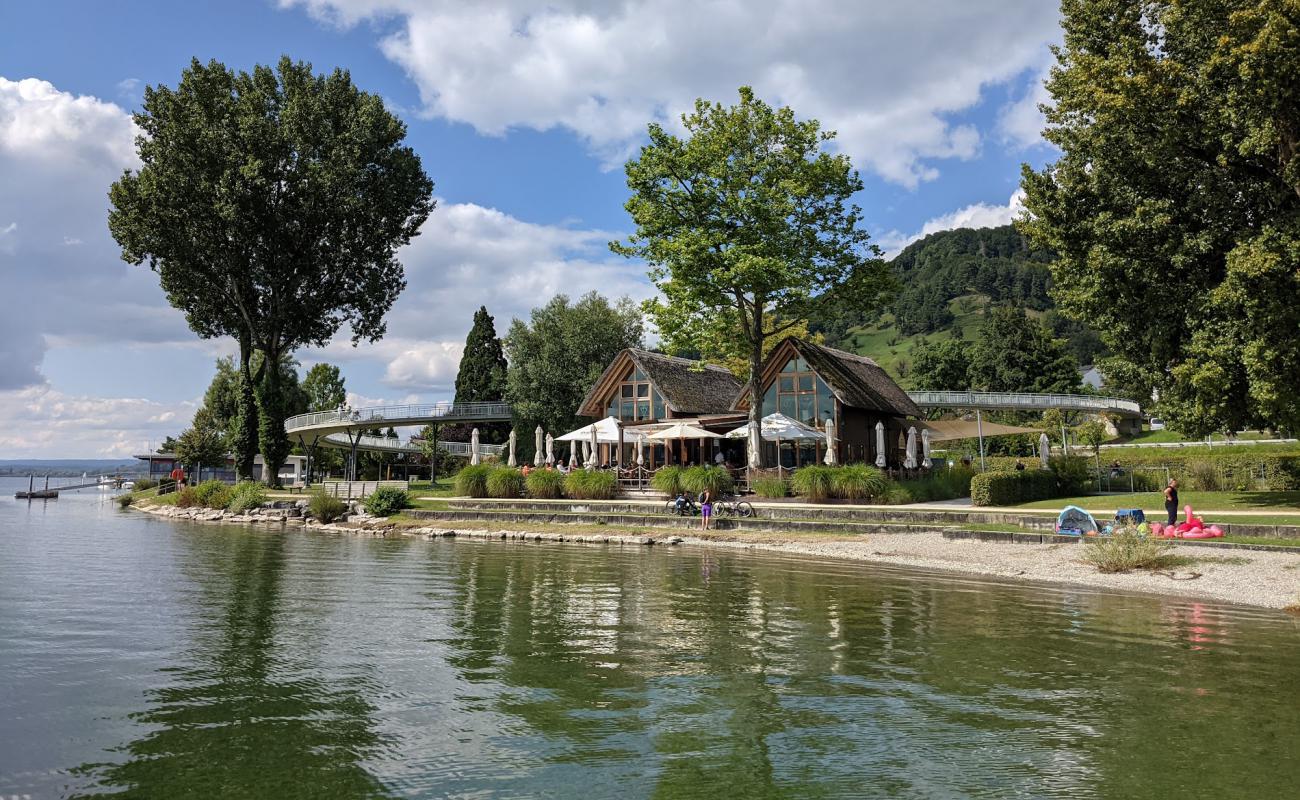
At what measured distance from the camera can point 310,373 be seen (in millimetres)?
76812

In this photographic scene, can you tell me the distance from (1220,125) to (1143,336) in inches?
250

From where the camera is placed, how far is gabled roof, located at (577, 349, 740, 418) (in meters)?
42.8

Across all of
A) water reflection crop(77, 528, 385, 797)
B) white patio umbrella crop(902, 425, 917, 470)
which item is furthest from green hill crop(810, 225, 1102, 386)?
water reflection crop(77, 528, 385, 797)

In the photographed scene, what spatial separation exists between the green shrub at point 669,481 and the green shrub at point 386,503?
1156 cm

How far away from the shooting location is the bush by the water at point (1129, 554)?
16422 mm

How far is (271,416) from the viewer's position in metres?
→ 46.2

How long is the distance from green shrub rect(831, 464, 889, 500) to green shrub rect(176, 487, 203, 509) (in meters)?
33.9

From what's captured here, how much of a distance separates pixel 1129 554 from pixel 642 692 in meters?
13.2

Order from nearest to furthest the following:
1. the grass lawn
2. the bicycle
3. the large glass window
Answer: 1. the grass lawn
2. the bicycle
3. the large glass window

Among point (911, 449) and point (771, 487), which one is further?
point (911, 449)

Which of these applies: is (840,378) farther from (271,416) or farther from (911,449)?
(271,416)

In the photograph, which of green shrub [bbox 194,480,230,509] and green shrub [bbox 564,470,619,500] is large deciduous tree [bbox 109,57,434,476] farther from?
green shrub [bbox 564,470,619,500]

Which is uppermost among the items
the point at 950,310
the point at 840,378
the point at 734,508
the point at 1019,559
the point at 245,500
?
the point at 950,310

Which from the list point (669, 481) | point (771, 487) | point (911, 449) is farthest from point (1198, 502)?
point (669, 481)
